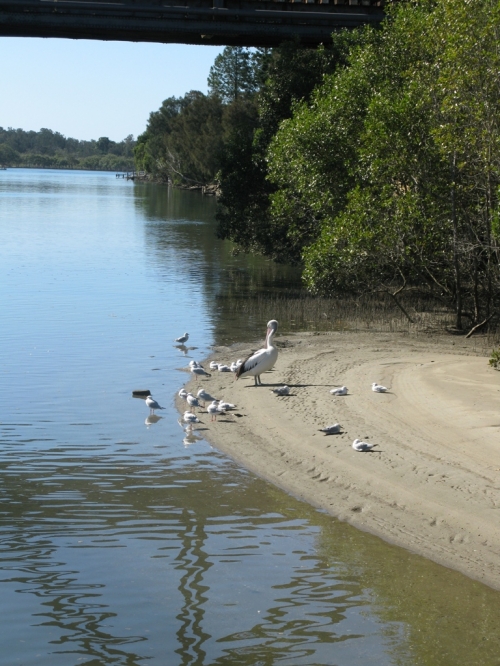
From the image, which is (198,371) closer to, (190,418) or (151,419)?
(151,419)

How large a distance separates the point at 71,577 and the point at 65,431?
213 inches

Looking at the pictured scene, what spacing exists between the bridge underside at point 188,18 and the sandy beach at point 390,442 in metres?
22.2

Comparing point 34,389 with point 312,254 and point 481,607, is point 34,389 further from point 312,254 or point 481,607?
point 481,607

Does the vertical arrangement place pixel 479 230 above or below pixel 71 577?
above

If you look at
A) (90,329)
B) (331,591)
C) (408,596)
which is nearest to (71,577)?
(331,591)

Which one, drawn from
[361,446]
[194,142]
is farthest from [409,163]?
[194,142]

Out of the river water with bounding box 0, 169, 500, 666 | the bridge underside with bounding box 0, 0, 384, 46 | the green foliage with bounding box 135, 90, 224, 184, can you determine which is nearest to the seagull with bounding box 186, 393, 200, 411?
the river water with bounding box 0, 169, 500, 666

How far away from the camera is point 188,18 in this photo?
38.4 m

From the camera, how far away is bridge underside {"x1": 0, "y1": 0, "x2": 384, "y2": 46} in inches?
1449

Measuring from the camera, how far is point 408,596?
859 centimetres

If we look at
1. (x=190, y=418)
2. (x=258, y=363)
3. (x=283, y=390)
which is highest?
(x=258, y=363)

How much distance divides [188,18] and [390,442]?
30.2 meters

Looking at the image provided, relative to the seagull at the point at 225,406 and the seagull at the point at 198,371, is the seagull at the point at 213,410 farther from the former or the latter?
the seagull at the point at 198,371

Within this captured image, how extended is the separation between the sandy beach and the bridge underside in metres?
22.2
